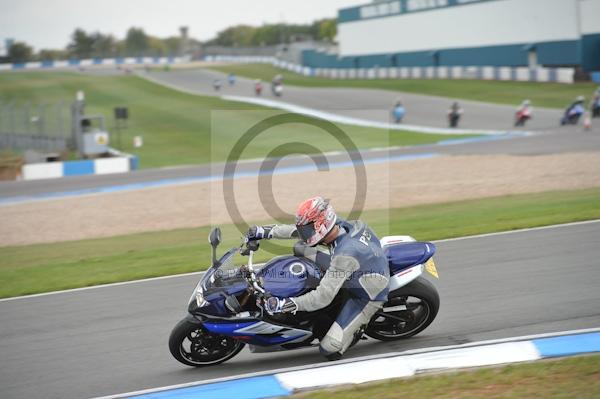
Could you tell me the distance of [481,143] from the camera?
97.0 ft

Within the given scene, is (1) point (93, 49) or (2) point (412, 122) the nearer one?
(2) point (412, 122)

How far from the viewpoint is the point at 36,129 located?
1438 inches

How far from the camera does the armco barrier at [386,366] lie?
6535mm

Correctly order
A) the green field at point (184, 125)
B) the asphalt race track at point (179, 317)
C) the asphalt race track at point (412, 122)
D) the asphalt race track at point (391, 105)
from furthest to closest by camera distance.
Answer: the asphalt race track at point (391, 105)
the green field at point (184, 125)
the asphalt race track at point (412, 122)
the asphalt race track at point (179, 317)

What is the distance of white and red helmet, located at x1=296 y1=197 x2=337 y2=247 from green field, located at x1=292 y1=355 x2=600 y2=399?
4.77 feet

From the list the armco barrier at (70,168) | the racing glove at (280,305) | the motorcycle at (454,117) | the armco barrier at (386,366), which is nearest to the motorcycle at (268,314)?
the racing glove at (280,305)

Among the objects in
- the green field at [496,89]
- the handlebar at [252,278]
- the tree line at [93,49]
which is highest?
the tree line at [93,49]

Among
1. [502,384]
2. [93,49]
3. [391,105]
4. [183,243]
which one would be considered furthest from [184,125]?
[93,49]

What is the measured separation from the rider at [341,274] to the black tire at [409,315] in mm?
346

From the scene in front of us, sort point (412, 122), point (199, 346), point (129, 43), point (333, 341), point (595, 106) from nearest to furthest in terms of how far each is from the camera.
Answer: point (333, 341) → point (199, 346) → point (595, 106) → point (412, 122) → point (129, 43)

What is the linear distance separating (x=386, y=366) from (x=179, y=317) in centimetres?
322

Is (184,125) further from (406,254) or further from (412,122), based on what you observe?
(406,254)

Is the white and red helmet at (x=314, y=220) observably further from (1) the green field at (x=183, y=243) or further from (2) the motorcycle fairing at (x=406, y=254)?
(1) the green field at (x=183, y=243)

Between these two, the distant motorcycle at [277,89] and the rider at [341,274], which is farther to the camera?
the distant motorcycle at [277,89]
